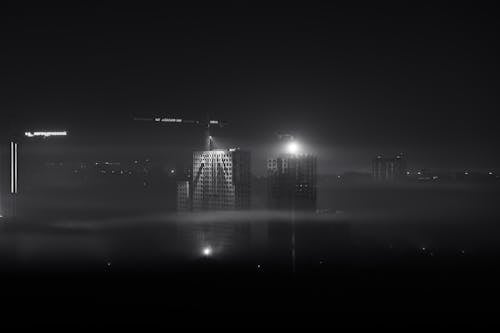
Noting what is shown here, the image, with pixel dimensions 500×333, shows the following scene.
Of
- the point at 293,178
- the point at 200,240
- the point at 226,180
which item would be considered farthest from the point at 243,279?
the point at 293,178

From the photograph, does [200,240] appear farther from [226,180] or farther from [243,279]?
[226,180]

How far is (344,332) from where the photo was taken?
3619cm

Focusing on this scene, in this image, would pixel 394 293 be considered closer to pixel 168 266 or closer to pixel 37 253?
pixel 168 266

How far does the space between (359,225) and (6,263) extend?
3455 inches

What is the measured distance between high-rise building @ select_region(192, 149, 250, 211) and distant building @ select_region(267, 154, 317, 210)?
936cm

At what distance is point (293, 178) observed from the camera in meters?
183

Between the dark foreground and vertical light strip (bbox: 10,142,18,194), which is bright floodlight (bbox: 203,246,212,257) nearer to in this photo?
the dark foreground

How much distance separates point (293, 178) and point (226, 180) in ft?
68.2

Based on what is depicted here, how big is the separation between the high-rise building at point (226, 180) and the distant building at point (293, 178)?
936 centimetres

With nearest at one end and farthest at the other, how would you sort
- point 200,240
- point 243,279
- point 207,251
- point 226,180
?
point 243,279, point 207,251, point 200,240, point 226,180

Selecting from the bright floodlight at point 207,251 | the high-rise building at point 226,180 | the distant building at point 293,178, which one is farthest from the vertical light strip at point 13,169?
the distant building at point 293,178

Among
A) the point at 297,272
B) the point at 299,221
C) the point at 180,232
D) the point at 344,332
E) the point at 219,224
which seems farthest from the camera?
the point at 299,221

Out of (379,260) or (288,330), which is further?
(379,260)

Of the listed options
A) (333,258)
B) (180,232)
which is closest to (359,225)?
(180,232)
